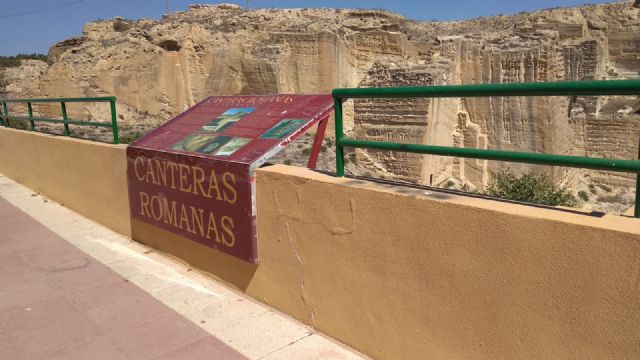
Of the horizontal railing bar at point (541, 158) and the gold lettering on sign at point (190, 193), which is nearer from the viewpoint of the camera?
the horizontal railing bar at point (541, 158)

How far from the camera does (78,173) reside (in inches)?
225

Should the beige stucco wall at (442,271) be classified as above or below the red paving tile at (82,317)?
above

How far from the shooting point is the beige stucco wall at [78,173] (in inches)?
193

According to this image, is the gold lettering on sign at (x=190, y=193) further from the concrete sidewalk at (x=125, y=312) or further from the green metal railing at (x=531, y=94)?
the green metal railing at (x=531, y=94)

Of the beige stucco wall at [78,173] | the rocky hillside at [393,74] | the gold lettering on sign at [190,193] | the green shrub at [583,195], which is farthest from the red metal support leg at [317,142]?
the green shrub at [583,195]

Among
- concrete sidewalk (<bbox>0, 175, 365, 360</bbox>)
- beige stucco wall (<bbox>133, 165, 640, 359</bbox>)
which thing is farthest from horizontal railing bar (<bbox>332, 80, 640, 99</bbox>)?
concrete sidewalk (<bbox>0, 175, 365, 360</bbox>)

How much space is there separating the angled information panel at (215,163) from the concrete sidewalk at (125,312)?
1.24 ft

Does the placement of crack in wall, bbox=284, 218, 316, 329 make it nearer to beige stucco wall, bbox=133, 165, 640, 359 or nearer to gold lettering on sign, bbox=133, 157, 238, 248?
beige stucco wall, bbox=133, 165, 640, 359

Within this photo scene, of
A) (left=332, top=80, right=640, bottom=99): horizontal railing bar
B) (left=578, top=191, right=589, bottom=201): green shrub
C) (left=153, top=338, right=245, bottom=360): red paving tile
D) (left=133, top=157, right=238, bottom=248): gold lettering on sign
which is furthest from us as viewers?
(left=578, top=191, right=589, bottom=201): green shrub

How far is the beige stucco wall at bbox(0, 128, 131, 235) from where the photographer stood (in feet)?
16.1

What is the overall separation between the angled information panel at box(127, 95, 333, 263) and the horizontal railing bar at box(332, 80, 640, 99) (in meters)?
0.88

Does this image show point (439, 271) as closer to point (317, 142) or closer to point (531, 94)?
point (531, 94)

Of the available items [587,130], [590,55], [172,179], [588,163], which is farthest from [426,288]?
[590,55]

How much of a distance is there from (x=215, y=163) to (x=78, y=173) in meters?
3.19
